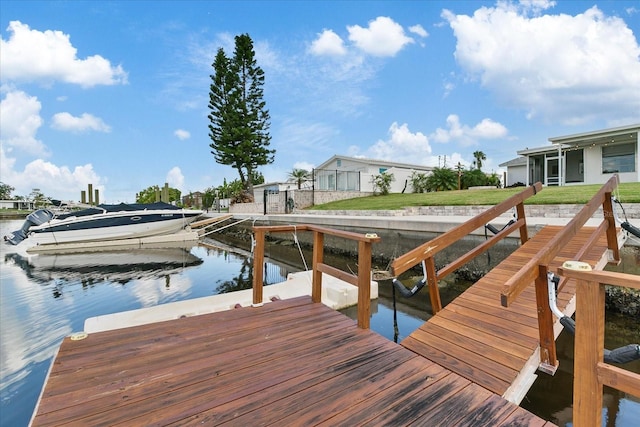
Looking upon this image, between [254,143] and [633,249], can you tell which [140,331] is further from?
[254,143]

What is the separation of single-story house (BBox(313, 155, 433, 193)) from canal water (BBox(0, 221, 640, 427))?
10.8m

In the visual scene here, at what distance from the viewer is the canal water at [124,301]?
8.54ft

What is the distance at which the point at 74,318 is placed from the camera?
470 centimetres

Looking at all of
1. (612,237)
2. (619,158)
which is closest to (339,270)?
(612,237)

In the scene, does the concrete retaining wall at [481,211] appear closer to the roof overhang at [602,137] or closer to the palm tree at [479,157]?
the roof overhang at [602,137]

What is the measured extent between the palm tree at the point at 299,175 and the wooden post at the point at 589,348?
23964mm

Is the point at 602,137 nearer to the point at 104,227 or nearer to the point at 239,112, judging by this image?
the point at 104,227

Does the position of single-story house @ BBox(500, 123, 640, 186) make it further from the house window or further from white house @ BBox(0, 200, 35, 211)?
white house @ BBox(0, 200, 35, 211)

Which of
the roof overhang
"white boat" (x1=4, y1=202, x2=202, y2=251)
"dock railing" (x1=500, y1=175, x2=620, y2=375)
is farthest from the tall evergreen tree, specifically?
"dock railing" (x1=500, y1=175, x2=620, y2=375)

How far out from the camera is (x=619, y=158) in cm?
1480

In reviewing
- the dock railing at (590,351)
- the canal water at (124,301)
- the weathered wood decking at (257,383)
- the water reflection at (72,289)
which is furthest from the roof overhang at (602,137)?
the dock railing at (590,351)

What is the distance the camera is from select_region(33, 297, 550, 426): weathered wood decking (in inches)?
56.2

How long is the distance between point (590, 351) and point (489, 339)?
47.0 inches

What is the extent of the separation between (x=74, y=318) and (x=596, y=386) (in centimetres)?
609
